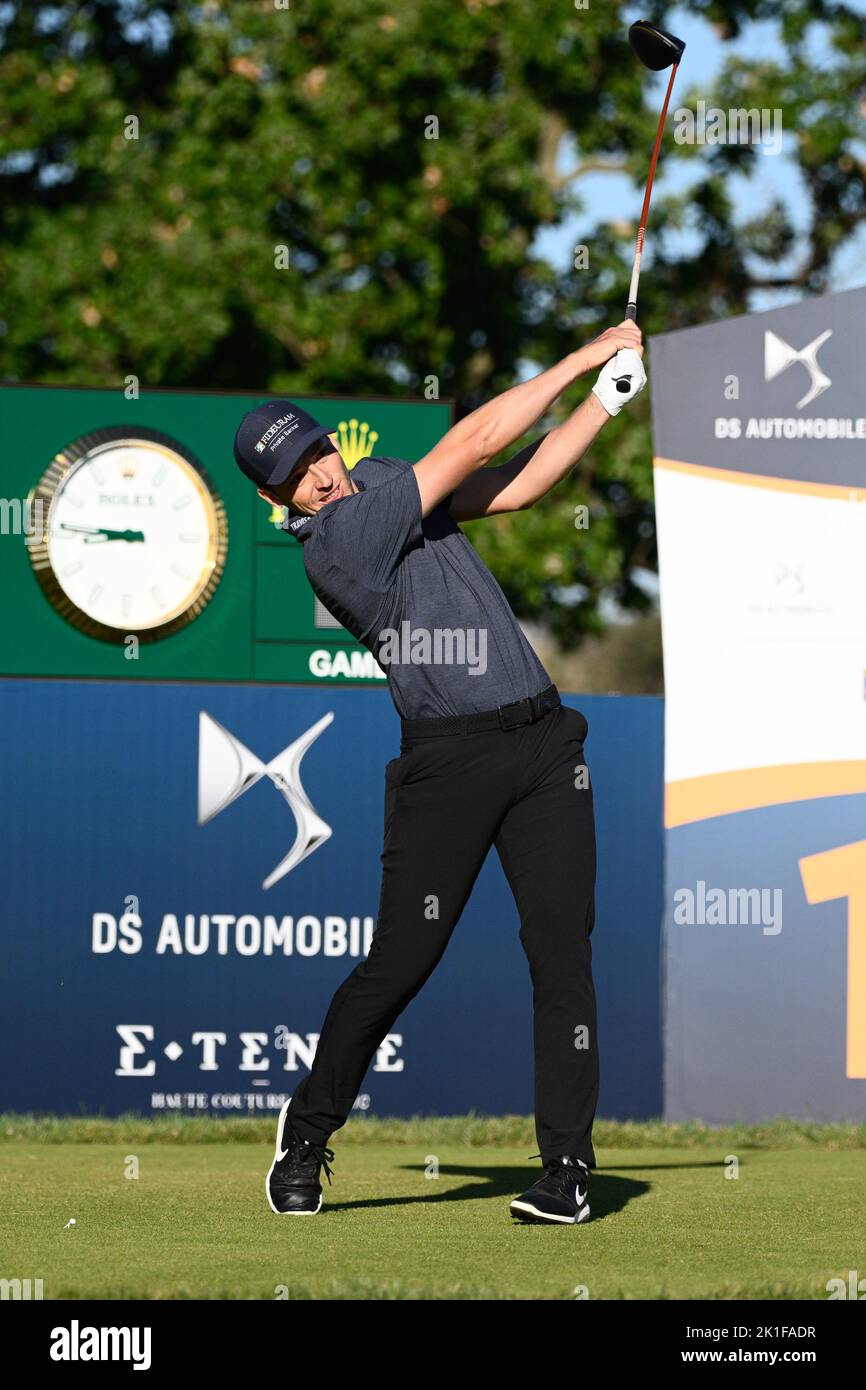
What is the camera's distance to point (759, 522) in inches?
323

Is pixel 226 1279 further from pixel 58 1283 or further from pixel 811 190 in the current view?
pixel 811 190

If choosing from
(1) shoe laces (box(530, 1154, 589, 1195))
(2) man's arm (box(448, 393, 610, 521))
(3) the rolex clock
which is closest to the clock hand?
(3) the rolex clock

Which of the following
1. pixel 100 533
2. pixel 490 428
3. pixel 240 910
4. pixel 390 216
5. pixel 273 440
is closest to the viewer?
pixel 490 428

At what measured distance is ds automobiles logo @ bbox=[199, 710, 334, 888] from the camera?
324 inches

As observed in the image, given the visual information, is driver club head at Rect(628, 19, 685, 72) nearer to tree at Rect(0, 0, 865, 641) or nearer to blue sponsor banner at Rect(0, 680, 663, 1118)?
blue sponsor banner at Rect(0, 680, 663, 1118)

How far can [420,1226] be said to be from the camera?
15.9 feet

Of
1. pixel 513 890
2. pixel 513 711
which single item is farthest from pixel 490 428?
pixel 513 890

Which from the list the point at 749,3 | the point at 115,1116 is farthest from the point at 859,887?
the point at 749,3

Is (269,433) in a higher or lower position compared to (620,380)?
lower

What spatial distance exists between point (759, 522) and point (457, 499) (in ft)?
10.8

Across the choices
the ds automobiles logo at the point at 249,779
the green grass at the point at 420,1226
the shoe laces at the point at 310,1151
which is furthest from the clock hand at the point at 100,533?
the shoe laces at the point at 310,1151

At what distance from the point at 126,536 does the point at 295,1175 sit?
159 inches

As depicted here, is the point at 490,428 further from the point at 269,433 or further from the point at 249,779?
the point at 249,779
